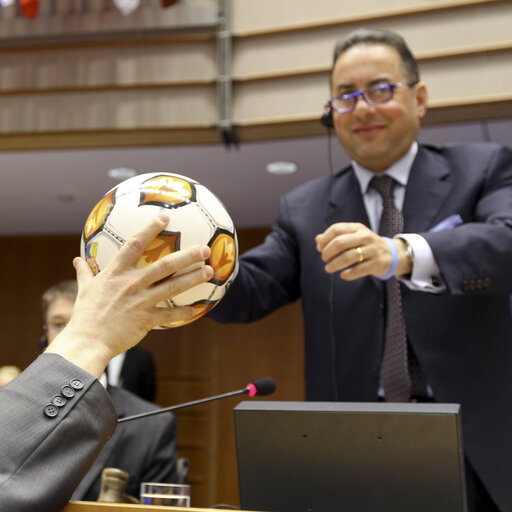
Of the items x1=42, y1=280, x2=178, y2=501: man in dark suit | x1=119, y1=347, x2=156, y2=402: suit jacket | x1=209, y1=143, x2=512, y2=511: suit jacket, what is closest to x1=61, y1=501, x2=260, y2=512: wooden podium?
x1=209, y1=143, x2=512, y2=511: suit jacket

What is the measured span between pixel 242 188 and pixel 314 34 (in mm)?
1807

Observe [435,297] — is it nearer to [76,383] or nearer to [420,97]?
[420,97]

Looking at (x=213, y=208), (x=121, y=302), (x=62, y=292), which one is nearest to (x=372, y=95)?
(x=213, y=208)

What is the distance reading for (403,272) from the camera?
1.60m

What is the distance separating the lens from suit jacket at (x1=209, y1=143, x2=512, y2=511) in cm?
171

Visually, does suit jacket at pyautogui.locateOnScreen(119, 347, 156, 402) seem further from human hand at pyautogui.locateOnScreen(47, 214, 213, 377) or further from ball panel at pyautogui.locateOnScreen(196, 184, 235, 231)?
human hand at pyautogui.locateOnScreen(47, 214, 213, 377)

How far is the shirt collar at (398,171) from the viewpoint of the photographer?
81.9 inches

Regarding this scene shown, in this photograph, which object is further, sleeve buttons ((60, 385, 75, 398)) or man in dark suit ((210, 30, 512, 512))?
man in dark suit ((210, 30, 512, 512))

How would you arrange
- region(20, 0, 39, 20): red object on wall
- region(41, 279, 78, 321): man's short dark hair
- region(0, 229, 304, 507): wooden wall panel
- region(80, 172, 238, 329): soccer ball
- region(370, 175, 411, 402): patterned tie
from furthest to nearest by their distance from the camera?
region(0, 229, 304, 507): wooden wall panel < region(20, 0, 39, 20): red object on wall < region(41, 279, 78, 321): man's short dark hair < region(370, 175, 411, 402): patterned tie < region(80, 172, 238, 329): soccer ball

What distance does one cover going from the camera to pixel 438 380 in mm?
1797

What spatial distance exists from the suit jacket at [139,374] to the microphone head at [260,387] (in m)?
4.82

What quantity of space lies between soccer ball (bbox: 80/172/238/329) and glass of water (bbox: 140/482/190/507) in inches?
12.8

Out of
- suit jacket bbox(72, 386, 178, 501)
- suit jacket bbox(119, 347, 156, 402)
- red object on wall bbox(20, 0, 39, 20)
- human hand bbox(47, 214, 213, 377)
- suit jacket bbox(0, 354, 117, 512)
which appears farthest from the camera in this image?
suit jacket bbox(119, 347, 156, 402)

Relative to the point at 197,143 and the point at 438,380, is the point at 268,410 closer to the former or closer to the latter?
the point at 438,380
